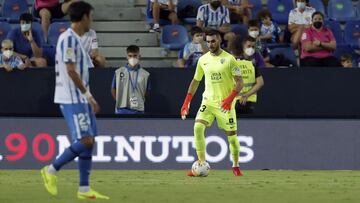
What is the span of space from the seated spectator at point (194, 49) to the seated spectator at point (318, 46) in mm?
1786

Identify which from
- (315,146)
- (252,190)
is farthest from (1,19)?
(252,190)

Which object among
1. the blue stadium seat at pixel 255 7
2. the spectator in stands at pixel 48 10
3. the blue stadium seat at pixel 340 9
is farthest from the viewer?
the blue stadium seat at pixel 340 9

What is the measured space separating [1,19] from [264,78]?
528 cm

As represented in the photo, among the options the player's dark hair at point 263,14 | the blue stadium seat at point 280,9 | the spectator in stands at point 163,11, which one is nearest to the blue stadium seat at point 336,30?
the blue stadium seat at point 280,9

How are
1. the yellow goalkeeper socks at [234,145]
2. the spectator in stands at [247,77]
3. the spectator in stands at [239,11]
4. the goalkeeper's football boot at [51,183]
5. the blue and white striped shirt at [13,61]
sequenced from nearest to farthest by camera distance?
the goalkeeper's football boot at [51,183] → the yellow goalkeeper socks at [234,145] → the spectator in stands at [247,77] → the blue and white striped shirt at [13,61] → the spectator in stands at [239,11]

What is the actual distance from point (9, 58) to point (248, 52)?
391cm

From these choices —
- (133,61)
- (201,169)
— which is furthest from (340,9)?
(201,169)

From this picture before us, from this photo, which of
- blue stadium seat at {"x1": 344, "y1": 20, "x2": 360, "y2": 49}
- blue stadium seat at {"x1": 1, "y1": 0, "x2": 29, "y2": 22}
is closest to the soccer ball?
blue stadium seat at {"x1": 344, "y1": 20, "x2": 360, "y2": 49}

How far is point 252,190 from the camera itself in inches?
503

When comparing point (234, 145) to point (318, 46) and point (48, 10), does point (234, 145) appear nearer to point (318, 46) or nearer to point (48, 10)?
point (318, 46)

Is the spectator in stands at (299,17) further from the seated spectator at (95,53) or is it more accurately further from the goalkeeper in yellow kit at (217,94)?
the goalkeeper in yellow kit at (217,94)

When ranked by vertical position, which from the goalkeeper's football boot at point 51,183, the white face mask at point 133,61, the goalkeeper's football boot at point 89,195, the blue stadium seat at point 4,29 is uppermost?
the blue stadium seat at point 4,29

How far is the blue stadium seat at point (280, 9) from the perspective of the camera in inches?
818

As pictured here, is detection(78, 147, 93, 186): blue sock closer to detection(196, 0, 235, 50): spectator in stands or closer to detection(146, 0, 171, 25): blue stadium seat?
detection(196, 0, 235, 50): spectator in stands
